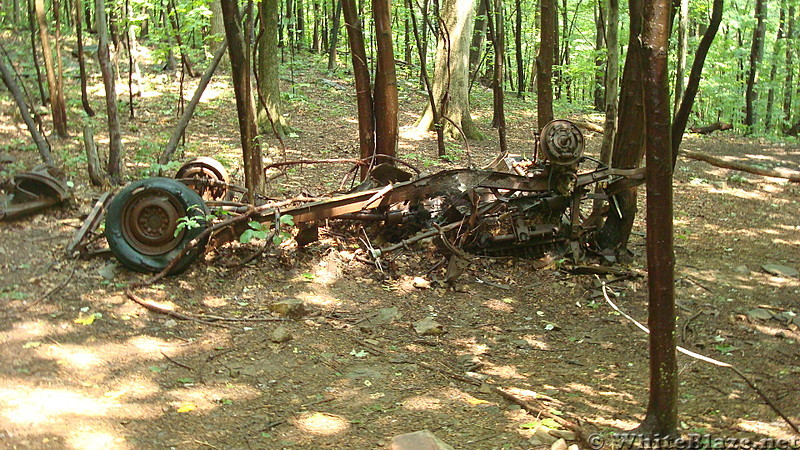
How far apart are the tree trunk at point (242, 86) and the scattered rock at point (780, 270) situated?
6171mm

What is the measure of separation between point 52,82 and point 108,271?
17.7ft

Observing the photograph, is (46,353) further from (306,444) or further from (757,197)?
(757,197)

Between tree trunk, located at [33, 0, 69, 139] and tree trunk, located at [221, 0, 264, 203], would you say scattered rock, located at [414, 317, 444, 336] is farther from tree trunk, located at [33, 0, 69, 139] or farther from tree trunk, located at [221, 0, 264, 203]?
tree trunk, located at [33, 0, 69, 139]

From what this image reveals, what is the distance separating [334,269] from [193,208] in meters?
1.61

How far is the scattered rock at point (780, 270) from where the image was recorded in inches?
296

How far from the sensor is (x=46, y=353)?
489cm

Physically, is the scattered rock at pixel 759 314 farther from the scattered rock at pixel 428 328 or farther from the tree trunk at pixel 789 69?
the tree trunk at pixel 789 69

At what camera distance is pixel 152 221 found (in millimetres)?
6332

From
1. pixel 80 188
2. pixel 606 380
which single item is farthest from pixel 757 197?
pixel 80 188

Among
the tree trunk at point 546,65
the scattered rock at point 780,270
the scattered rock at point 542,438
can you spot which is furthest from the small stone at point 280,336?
the scattered rock at point 780,270

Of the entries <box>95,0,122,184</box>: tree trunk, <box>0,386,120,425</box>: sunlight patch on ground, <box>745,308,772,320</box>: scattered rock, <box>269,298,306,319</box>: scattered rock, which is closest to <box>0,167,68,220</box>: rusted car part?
<box>95,0,122,184</box>: tree trunk

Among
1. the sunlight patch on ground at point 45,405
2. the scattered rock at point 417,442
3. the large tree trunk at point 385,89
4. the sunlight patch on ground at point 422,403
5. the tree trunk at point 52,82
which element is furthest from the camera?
the tree trunk at point 52,82

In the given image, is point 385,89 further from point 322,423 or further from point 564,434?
point 564,434

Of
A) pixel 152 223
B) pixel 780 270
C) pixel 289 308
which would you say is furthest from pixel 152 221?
pixel 780 270
